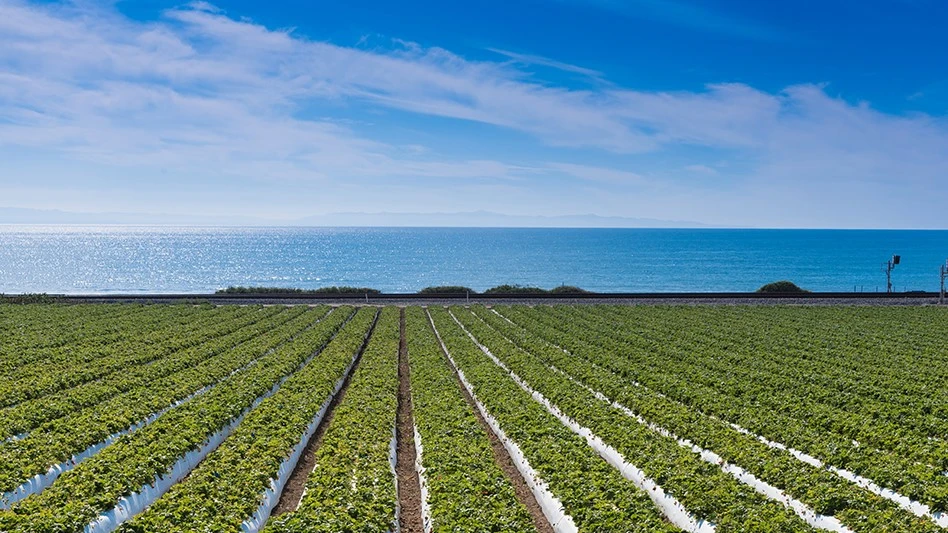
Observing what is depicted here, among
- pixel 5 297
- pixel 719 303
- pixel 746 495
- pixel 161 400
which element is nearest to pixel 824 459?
pixel 746 495

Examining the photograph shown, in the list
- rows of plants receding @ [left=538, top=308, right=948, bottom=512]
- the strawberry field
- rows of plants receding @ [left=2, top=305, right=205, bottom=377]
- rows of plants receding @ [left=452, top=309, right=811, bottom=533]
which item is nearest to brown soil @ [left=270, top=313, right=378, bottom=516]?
the strawberry field

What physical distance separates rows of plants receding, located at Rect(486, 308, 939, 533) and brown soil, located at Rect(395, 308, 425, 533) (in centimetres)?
668

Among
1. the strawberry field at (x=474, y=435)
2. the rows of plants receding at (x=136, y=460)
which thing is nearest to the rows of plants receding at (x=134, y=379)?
the strawberry field at (x=474, y=435)

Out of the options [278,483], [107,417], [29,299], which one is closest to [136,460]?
[278,483]

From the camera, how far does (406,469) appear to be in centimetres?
1516

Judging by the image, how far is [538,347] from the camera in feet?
97.0

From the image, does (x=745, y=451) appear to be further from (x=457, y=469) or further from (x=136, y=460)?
(x=136, y=460)

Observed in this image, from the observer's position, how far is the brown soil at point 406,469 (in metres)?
12.5

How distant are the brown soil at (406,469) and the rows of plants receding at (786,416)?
29.1ft

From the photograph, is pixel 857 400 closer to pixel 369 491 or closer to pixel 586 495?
pixel 586 495

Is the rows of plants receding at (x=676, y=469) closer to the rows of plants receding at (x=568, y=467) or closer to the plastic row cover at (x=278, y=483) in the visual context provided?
the rows of plants receding at (x=568, y=467)

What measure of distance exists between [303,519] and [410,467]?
498cm

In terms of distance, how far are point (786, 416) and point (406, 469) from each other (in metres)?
11.1

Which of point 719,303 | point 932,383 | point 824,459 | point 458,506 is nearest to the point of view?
point 458,506
